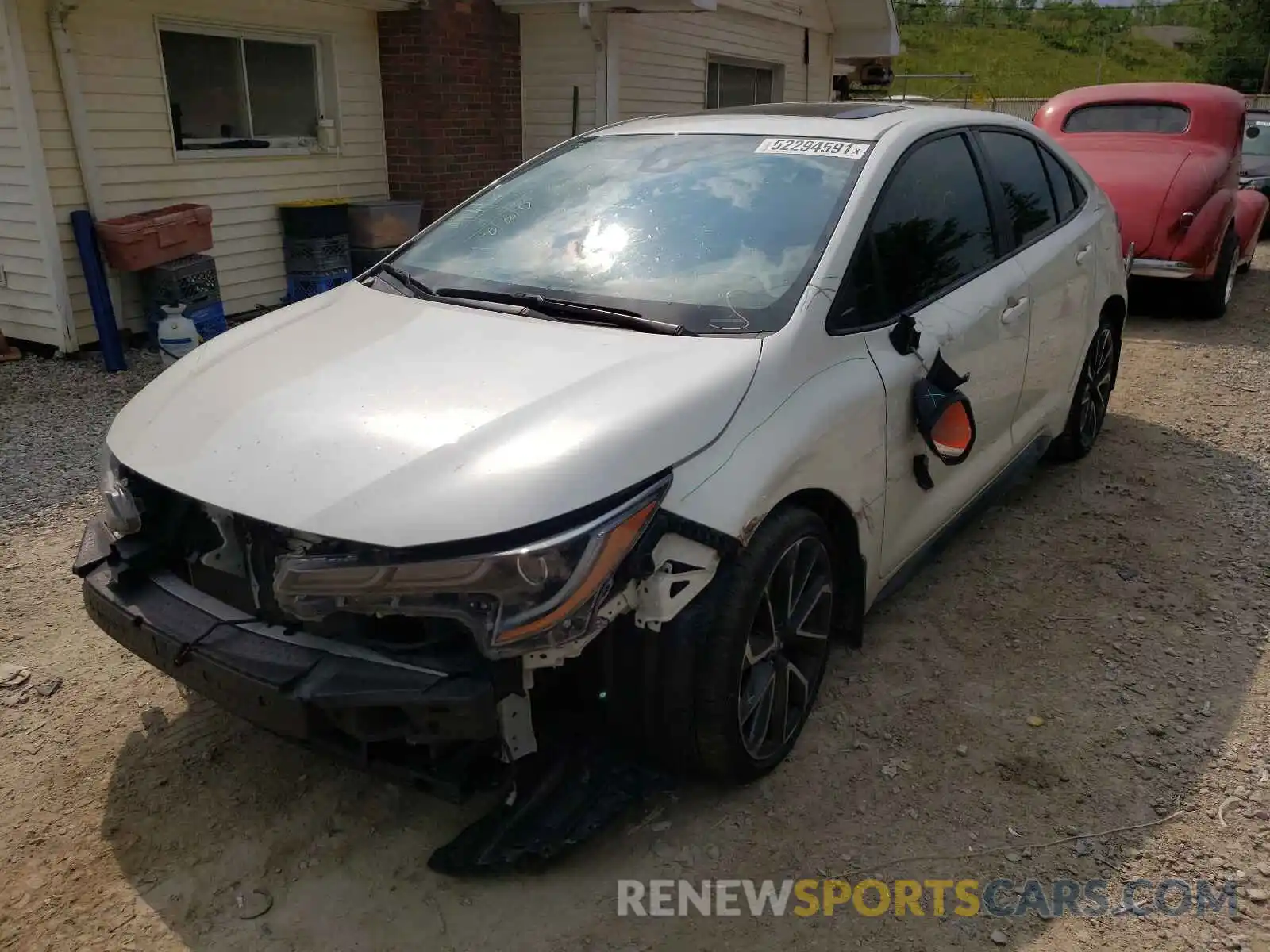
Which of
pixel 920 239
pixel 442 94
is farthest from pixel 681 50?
pixel 920 239

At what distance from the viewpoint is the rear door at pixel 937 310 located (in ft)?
10.1

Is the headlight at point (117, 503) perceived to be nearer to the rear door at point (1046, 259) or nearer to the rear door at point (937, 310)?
the rear door at point (937, 310)

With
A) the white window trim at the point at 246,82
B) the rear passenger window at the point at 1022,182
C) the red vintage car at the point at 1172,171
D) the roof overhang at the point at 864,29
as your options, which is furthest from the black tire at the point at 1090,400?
the roof overhang at the point at 864,29

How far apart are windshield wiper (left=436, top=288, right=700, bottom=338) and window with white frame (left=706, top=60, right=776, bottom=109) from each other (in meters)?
10.3

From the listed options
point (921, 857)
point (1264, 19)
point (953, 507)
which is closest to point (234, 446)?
point (921, 857)

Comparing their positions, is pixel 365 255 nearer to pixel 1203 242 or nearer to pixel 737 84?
pixel 737 84

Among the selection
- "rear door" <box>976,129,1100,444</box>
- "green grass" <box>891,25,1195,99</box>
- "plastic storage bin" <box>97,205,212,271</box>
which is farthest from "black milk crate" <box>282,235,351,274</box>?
"green grass" <box>891,25,1195,99</box>

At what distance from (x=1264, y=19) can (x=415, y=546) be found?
3902cm

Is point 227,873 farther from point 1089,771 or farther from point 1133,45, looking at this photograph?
point 1133,45

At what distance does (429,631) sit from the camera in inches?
90.4

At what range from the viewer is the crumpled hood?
7.18 ft

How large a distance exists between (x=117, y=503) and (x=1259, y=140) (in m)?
15.2

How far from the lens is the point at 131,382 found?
6672 mm

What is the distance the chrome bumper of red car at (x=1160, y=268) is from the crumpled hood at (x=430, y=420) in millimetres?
6854
